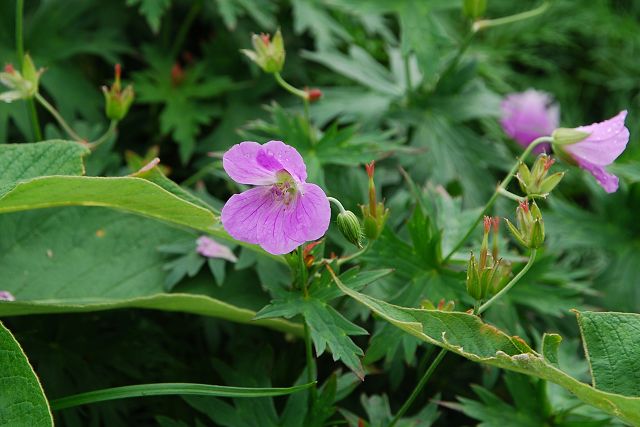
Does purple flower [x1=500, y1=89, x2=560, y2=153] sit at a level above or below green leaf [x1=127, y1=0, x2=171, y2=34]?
below

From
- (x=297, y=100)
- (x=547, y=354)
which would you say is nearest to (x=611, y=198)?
(x=297, y=100)

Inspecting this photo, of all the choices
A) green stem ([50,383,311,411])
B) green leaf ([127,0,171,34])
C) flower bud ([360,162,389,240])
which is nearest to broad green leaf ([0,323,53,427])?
green stem ([50,383,311,411])

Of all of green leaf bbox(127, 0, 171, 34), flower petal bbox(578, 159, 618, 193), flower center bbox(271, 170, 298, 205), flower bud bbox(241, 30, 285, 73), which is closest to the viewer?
flower center bbox(271, 170, 298, 205)

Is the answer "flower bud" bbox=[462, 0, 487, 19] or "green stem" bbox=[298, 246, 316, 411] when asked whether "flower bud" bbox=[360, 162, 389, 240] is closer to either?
"green stem" bbox=[298, 246, 316, 411]

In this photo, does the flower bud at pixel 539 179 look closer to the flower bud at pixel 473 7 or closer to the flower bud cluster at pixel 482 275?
the flower bud cluster at pixel 482 275

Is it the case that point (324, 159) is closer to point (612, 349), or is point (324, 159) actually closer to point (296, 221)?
point (296, 221)

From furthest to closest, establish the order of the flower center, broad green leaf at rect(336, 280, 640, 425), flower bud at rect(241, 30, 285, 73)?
flower bud at rect(241, 30, 285, 73), the flower center, broad green leaf at rect(336, 280, 640, 425)

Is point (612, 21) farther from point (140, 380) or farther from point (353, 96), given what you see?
point (140, 380)

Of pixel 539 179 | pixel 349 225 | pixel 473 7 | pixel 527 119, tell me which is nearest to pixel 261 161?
pixel 349 225
